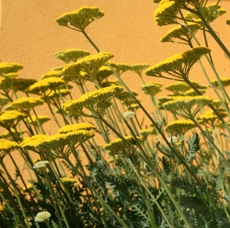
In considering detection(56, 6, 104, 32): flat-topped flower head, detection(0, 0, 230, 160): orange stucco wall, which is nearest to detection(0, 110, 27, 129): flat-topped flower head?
detection(56, 6, 104, 32): flat-topped flower head

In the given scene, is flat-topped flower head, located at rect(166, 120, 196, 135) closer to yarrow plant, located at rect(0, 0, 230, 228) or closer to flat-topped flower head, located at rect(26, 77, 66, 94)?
yarrow plant, located at rect(0, 0, 230, 228)

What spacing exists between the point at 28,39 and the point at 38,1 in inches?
15.7

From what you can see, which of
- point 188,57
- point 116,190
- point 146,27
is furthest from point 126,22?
point 188,57

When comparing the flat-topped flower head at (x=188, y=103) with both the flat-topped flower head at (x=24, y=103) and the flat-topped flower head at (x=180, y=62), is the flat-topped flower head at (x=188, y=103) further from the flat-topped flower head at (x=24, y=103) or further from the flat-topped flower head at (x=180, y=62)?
the flat-topped flower head at (x=24, y=103)

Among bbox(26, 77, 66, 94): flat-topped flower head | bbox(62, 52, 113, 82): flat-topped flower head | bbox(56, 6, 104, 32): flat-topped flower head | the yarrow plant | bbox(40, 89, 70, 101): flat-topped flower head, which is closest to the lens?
the yarrow plant

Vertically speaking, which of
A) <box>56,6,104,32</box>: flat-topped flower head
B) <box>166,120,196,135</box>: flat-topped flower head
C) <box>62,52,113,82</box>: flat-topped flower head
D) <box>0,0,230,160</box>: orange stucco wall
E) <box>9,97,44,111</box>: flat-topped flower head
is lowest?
<box>166,120,196,135</box>: flat-topped flower head

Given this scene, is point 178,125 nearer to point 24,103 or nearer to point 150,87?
point 24,103

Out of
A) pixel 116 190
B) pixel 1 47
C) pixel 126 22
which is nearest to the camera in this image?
pixel 116 190

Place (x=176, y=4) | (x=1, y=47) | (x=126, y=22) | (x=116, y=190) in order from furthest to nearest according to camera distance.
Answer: (x=126, y=22) < (x=1, y=47) < (x=116, y=190) < (x=176, y=4)

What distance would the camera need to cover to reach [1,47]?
5879 millimetres

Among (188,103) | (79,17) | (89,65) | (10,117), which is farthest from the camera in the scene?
(10,117)

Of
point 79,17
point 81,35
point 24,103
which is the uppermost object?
point 81,35

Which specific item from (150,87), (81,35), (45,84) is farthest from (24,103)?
(81,35)

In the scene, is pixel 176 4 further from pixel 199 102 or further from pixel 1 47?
pixel 1 47
